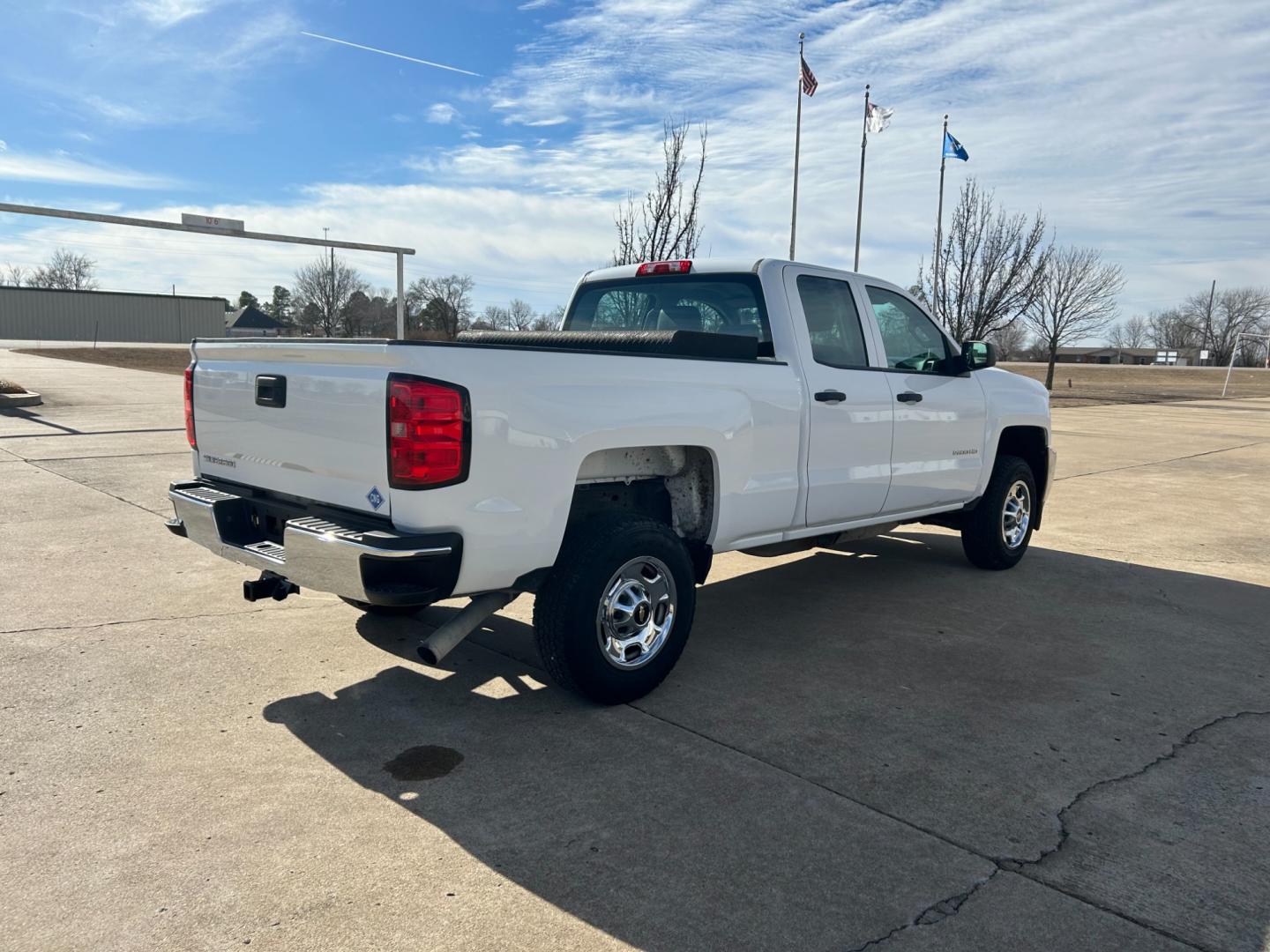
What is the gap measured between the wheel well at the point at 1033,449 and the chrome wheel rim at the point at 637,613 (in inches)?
153

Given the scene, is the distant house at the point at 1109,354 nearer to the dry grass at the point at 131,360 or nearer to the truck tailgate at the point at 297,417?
the dry grass at the point at 131,360

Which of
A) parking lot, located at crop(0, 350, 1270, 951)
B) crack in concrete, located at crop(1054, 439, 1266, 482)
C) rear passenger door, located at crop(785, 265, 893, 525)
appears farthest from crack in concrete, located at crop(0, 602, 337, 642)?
crack in concrete, located at crop(1054, 439, 1266, 482)

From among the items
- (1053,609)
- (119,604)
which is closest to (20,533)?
(119,604)

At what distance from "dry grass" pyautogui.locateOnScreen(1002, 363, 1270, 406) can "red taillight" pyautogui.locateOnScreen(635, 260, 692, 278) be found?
2717 centimetres

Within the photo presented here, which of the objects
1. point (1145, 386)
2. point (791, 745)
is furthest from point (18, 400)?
point (1145, 386)

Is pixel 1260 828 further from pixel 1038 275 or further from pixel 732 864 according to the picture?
pixel 1038 275

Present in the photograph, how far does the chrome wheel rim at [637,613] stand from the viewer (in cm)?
400

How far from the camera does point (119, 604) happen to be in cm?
532

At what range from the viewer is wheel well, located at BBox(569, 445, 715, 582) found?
13.8ft

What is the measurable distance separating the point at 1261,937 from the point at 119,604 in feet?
17.9

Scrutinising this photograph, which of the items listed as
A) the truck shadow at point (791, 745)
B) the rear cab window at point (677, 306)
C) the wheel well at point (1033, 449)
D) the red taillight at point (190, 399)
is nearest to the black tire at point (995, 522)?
the wheel well at point (1033, 449)

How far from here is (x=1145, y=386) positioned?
52656 millimetres

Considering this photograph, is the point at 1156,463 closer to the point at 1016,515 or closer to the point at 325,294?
the point at 1016,515

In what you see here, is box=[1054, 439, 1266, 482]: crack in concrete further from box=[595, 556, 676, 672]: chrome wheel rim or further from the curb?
the curb
